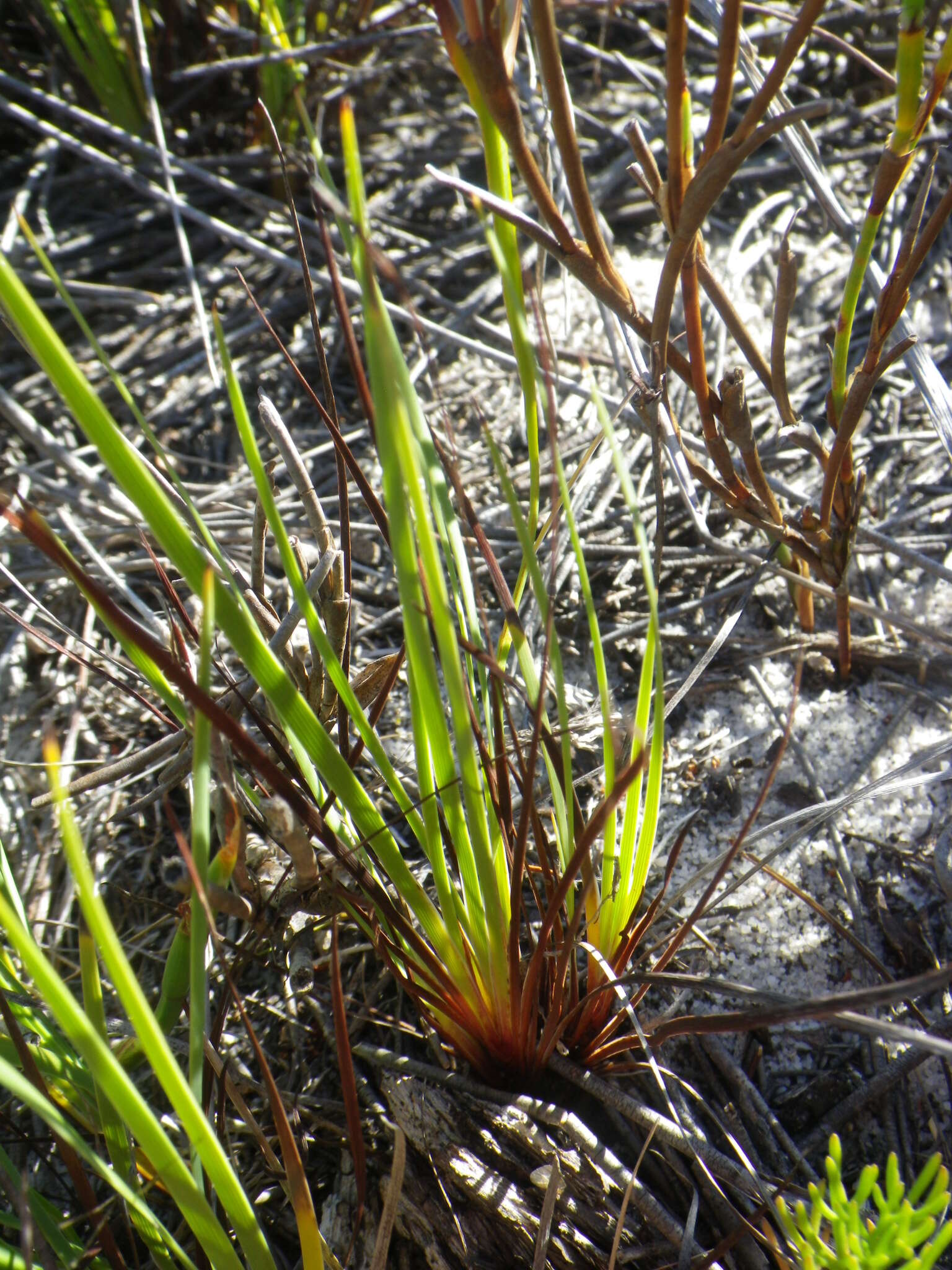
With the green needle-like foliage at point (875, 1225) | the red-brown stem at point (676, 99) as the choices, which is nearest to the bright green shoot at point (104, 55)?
the red-brown stem at point (676, 99)

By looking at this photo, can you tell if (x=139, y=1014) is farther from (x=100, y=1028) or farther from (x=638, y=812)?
(x=638, y=812)

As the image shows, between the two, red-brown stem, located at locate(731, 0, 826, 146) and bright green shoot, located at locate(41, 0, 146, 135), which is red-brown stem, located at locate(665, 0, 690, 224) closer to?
red-brown stem, located at locate(731, 0, 826, 146)

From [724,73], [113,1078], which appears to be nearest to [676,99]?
[724,73]

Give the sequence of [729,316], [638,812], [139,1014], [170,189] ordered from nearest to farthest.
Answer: [139,1014], [638,812], [729,316], [170,189]

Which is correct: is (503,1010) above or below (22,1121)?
above

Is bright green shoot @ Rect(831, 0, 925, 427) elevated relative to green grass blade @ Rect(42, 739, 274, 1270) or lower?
elevated

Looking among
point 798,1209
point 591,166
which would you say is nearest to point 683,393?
point 591,166

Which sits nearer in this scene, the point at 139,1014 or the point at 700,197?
the point at 139,1014

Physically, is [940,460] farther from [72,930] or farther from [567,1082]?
[72,930]

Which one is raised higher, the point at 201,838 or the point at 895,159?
the point at 895,159

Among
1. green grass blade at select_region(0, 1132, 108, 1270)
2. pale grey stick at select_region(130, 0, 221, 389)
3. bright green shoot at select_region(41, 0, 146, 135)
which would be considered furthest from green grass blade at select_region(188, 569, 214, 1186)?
Result: bright green shoot at select_region(41, 0, 146, 135)

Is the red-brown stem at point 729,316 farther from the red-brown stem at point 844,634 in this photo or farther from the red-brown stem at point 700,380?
the red-brown stem at point 844,634
